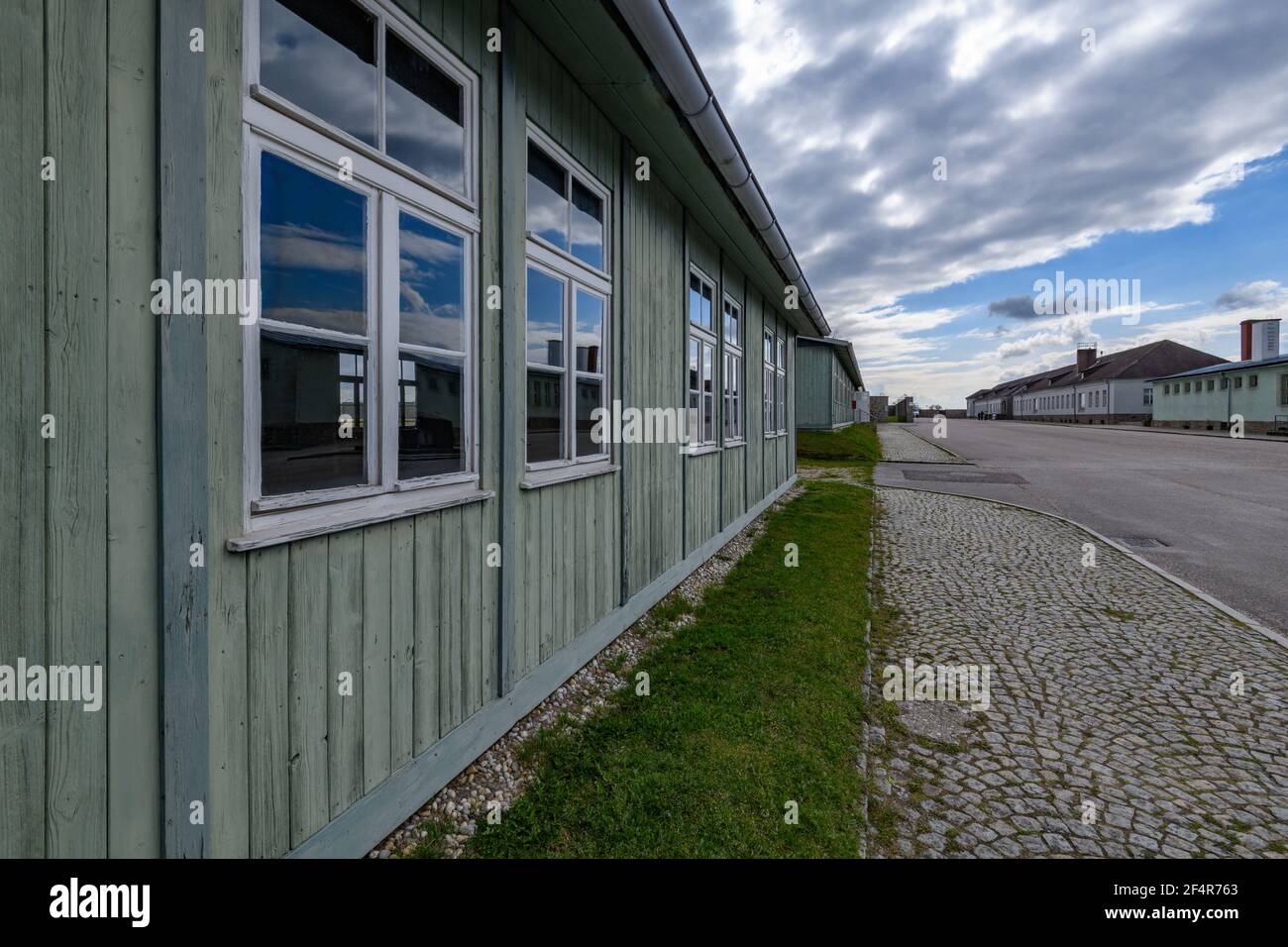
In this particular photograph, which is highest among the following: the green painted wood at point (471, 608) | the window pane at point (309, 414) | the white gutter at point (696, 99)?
the white gutter at point (696, 99)

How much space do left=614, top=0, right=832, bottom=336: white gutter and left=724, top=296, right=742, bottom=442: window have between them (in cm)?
168

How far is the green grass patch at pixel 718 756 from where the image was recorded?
275 cm

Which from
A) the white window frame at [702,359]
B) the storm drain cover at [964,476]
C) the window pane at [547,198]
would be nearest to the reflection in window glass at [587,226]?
the window pane at [547,198]

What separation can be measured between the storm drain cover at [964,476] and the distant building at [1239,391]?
33.6m

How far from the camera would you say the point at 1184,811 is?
9.95 ft

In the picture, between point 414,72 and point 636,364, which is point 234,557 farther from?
point 636,364

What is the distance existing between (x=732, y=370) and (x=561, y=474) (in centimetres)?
571

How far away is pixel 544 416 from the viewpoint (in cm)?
Result: 414

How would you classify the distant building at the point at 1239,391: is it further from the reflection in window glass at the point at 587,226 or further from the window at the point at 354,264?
the window at the point at 354,264

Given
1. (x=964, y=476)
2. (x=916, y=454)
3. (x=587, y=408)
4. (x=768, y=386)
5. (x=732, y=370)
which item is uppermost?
(x=768, y=386)

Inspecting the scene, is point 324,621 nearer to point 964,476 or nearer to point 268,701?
point 268,701

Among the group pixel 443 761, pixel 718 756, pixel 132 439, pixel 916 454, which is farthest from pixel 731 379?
pixel 916 454
